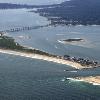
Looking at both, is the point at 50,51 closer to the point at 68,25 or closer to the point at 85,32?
the point at 85,32

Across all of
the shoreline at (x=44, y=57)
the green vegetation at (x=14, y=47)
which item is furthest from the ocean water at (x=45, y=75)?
→ the green vegetation at (x=14, y=47)

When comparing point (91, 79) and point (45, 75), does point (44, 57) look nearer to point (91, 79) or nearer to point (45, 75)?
point (45, 75)

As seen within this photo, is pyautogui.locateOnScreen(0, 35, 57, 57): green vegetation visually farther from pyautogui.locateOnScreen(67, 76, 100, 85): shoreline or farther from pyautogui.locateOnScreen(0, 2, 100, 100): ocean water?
pyautogui.locateOnScreen(67, 76, 100, 85): shoreline

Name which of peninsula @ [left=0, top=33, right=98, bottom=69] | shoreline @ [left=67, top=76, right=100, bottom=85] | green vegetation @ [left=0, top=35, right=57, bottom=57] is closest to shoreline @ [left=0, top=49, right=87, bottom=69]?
peninsula @ [left=0, top=33, right=98, bottom=69]

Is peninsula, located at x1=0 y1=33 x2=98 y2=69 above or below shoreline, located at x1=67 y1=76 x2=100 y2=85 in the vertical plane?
below

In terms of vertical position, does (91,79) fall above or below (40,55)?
above

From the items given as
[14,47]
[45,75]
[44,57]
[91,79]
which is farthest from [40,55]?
[91,79]

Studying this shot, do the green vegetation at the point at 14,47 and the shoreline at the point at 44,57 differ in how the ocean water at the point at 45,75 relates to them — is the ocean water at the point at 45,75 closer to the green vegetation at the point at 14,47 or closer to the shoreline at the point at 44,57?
the shoreline at the point at 44,57

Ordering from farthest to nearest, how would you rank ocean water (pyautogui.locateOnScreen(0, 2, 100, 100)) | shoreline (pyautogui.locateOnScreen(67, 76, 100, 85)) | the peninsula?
the peninsula < shoreline (pyautogui.locateOnScreen(67, 76, 100, 85)) < ocean water (pyautogui.locateOnScreen(0, 2, 100, 100))
